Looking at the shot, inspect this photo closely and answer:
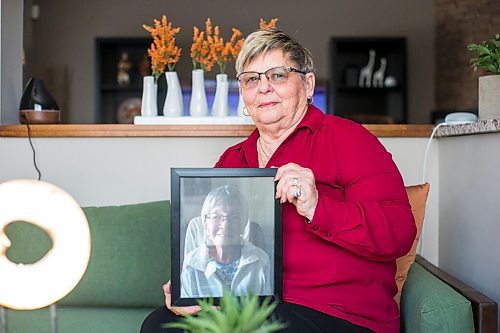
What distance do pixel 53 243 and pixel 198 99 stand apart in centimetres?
223

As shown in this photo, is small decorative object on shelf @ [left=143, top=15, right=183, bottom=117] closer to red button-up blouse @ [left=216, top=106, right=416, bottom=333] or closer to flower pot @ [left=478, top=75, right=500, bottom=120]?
red button-up blouse @ [left=216, top=106, right=416, bottom=333]

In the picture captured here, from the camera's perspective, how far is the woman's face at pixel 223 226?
1.54m

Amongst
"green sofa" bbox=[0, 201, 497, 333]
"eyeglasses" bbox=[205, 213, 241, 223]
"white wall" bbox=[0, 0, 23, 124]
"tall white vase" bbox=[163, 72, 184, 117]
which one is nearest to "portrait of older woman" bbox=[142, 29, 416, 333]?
"eyeglasses" bbox=[205, 213, 241, 223]

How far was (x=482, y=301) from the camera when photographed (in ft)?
5.60

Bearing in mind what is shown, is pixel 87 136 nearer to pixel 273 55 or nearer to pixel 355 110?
pixel 273 55

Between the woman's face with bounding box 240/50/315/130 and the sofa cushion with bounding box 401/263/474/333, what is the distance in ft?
1.96

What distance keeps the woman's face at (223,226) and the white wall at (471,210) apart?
36.0 inches

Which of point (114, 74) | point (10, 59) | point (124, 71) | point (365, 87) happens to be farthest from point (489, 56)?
point (114, 74)

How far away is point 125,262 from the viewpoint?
224cm

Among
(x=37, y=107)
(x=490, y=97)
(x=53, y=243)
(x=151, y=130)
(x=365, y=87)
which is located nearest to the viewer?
(x=53, y=243)

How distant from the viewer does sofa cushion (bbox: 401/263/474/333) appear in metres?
1.70

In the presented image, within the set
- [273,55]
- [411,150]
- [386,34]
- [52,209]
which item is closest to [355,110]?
[386,34]

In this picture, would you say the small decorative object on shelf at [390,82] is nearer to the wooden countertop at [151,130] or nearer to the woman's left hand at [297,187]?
the wooden countertop at [151,130]

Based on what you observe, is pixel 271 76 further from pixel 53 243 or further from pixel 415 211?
pixel 53 243
